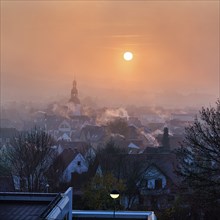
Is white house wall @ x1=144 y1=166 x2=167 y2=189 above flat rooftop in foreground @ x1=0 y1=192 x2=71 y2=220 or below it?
below

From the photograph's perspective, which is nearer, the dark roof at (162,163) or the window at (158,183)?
the window at (158,183)

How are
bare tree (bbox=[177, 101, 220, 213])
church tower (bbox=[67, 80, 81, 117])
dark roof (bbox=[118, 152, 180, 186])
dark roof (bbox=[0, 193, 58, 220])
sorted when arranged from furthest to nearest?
church tower (bbox=[67, 80, 81, 117]) < dark roof (bbox=[118, 152, 180, 186]) < bare tree (bbox=[177, 101, 220, 213]) < dark roof (bbox=[0, 193, 58, 220])

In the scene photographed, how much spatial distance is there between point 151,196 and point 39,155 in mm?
6986

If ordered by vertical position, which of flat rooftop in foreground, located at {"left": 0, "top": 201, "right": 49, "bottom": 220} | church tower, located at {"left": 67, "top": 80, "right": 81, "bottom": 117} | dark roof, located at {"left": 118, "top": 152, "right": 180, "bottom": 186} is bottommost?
dark roof, located at {"left": 118, "top": 152, "right": 180, "bottom": 186}

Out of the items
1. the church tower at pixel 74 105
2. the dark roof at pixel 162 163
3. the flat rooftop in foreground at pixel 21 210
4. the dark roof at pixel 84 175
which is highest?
the church tower at pixel 74 105

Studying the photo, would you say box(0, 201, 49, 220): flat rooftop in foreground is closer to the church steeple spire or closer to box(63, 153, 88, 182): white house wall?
box(63, 153, 88, 182): white house wall

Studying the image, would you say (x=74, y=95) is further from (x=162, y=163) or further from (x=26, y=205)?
(x=26, y=205)

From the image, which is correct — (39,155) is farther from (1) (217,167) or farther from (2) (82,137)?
(2) (82,137)

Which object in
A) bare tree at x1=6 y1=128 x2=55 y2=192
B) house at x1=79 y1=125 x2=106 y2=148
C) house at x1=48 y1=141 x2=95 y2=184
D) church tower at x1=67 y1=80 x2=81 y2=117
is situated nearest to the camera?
bare tree at x1=6 y1=128 x2=55 y2=192

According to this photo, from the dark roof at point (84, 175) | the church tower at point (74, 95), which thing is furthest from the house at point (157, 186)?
the church tower at point (74, 95)

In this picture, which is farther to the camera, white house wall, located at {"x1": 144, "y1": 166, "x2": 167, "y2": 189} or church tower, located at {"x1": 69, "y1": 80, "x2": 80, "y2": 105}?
church tower, located at {"x1": 69, "y1": 80, "x2": 80, "y2": 105}

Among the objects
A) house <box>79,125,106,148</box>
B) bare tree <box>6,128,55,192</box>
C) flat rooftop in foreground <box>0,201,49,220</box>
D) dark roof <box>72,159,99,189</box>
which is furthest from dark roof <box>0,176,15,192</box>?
house <box>79,125,106,148</box>

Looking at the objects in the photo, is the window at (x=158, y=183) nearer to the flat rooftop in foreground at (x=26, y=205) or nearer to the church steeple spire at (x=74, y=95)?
the flat rooftop in foreground at (x=26, y=205)

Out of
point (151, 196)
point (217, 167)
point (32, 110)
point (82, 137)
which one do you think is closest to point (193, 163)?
point (217, 167)
